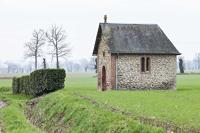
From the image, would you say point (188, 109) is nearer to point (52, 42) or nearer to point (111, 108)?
point (111, 108)

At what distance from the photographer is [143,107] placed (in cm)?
2834

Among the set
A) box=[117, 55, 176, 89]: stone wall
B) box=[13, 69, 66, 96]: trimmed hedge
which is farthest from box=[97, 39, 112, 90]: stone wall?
box=[13, 69, 66, 96]: trimmed hedge

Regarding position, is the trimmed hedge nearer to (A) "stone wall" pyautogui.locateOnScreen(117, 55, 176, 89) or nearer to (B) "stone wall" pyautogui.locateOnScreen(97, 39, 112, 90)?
(B) "stone wall" pyautogui.locateOnScreen(97, 39, 112, 90)

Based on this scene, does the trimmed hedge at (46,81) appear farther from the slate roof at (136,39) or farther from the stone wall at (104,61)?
the slate roof at (136,39)

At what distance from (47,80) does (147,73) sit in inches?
428

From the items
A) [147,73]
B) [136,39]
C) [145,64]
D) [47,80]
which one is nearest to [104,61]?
[136,39]

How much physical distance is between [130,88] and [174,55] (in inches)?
263

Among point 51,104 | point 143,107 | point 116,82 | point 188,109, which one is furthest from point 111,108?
point 116,82

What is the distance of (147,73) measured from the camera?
5466 centimetres

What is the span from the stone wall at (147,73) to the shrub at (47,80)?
6246 mm

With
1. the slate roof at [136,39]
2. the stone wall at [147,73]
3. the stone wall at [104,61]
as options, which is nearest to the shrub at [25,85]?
the stone wall at [104,61]

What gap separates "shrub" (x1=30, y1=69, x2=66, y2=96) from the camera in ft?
172

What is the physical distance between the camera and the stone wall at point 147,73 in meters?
53.8

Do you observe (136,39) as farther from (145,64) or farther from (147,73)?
(147,73)
